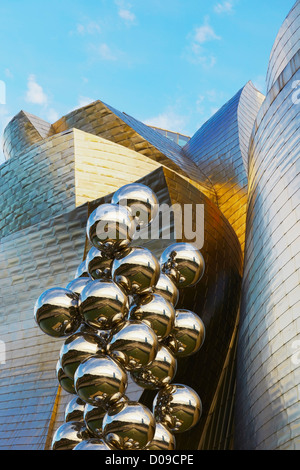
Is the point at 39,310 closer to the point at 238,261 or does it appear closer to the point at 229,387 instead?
the point at 229,387

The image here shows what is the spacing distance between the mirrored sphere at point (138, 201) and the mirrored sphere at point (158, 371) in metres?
1.06

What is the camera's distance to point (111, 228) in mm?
5051

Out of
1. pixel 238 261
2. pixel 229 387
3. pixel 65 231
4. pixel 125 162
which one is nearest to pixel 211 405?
pixel 229 387

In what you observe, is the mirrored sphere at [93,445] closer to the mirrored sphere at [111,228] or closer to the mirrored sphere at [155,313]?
the mirrored sphere at [155,313]

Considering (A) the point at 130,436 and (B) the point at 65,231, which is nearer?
(A) the point at 130,436

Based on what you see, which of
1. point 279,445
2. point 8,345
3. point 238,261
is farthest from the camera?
point 238,261

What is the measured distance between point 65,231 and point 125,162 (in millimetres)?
1860

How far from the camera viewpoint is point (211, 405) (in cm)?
881

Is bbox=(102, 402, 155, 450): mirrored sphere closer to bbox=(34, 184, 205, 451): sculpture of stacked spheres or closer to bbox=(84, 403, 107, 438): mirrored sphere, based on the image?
bbox=(34, 184, 205, 451): sculpture of stacked spheres

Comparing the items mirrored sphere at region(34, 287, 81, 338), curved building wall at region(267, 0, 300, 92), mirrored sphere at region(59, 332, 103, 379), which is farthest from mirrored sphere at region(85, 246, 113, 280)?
curved building wall at region(267, 0, 300, 92)

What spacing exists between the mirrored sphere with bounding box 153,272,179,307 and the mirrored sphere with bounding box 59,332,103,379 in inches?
30.1

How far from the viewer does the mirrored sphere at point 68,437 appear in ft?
16.7
